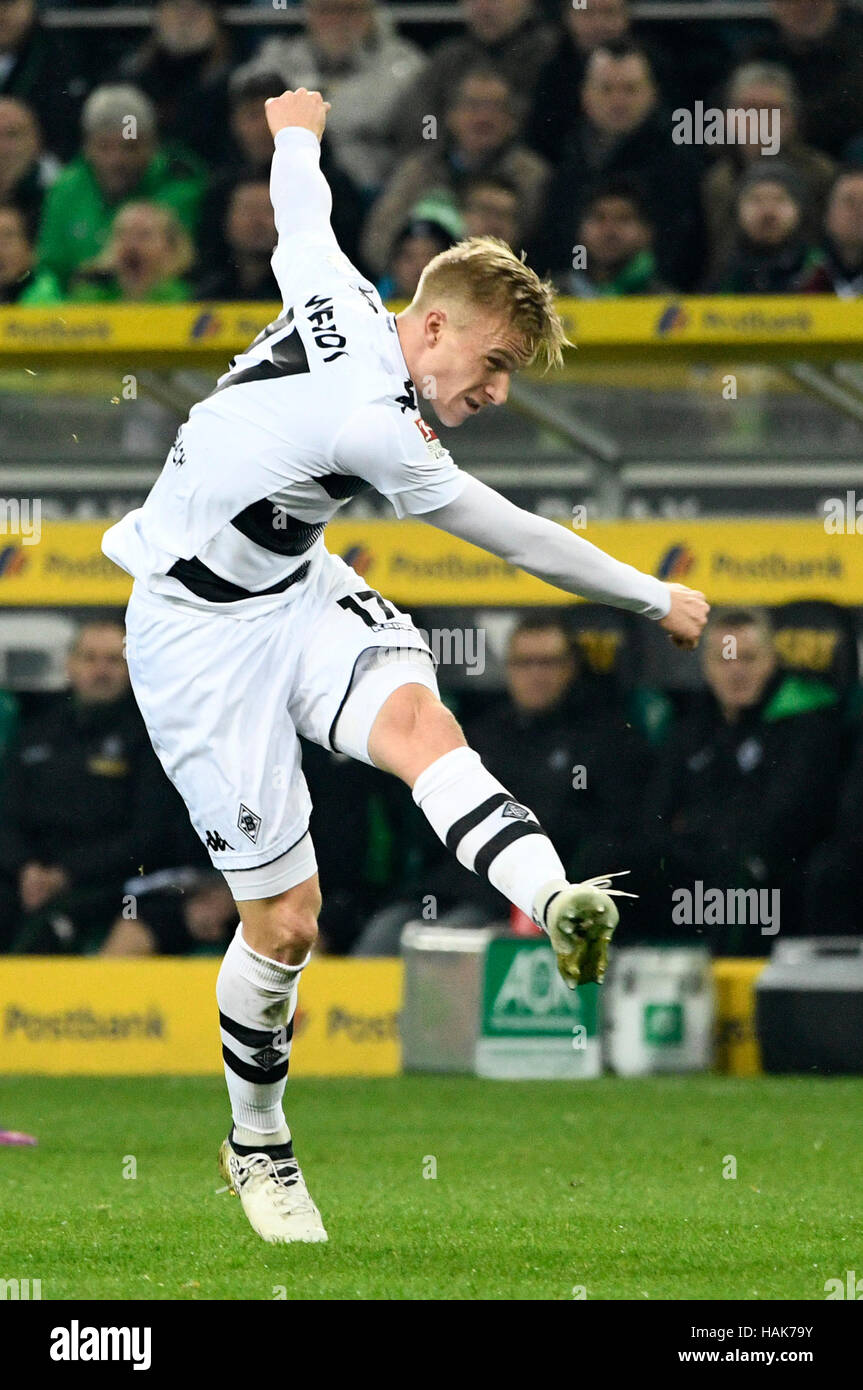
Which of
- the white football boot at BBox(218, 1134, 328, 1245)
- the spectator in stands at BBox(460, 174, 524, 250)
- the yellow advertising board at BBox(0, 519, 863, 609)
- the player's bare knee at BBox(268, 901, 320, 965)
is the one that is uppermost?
the spectator in stands at BBox(460, 174, 524, 250)

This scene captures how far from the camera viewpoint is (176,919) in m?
10.4

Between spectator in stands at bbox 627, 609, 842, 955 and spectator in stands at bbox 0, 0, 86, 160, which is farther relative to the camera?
spectator in stands at bbox 0, 0, 86, 160

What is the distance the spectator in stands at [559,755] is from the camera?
31.9 ft

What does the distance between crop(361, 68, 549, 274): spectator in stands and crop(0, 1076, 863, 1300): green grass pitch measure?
3986 mm

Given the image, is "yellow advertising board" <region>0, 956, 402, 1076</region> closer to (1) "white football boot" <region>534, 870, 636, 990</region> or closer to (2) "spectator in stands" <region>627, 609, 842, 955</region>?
(2) "spectator in stands" <region>627, 609, 842, 955</region>

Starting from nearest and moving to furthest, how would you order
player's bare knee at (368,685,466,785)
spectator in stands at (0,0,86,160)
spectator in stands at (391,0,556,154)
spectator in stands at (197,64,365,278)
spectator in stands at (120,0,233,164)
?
1. player's bare knee at (368,685,466,785)
2. spectator in stands at (197,64,365,278)
3. spectator in stands at (391,0,556,154)
4. spectator in stands at (120,0,233,164)
5. spectator in stands at (0,0,86,160)

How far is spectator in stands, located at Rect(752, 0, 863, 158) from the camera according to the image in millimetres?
11023

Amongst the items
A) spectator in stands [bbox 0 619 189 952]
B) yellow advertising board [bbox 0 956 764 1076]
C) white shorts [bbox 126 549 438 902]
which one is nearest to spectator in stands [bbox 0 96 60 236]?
spectator in stands [bbox 0 619 189 952]

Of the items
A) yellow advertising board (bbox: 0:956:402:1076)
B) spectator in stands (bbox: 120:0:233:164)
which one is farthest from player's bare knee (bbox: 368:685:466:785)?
spectator in stands (bbox: 120:0:233:164)

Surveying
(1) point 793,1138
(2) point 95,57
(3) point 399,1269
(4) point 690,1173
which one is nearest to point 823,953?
(1) point 793,1138

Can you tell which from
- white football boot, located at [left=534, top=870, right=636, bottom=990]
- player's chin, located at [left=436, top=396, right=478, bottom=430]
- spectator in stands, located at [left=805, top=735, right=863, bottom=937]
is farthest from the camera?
spectator in stands, located at [left=805, top=735, right=863, bottom=937]

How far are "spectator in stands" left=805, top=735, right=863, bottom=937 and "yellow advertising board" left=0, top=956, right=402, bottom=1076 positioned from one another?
1730 mm

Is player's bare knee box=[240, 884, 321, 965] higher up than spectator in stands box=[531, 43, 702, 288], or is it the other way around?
spectator in stands box=[531, 43, 702, 288]

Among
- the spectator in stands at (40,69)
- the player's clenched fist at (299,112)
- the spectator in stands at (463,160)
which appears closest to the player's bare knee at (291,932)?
the player's clenched fist at (299,112)
